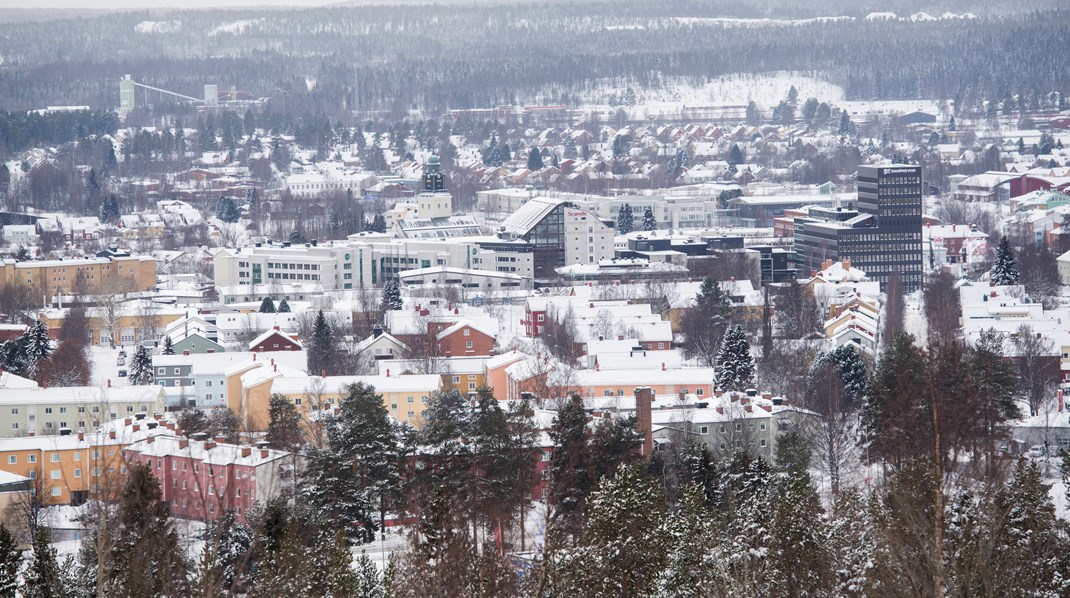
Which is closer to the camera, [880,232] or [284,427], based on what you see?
[284,427]

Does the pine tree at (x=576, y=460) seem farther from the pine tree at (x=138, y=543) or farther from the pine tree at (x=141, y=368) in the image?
the pine tree at (x=141, y=368)

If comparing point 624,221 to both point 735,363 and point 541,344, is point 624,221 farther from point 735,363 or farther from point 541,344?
point 735,363

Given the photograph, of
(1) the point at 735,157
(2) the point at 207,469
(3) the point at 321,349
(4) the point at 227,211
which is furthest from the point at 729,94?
(2) the point at 207,469

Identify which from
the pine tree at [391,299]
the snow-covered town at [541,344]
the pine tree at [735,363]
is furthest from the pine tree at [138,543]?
the pine tree at [391,299]

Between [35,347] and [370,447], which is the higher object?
[35,347]

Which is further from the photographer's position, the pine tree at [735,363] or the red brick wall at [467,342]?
the red brick wall at [467,342]

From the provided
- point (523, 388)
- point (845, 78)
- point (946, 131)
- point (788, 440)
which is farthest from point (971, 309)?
point (845, 78)
